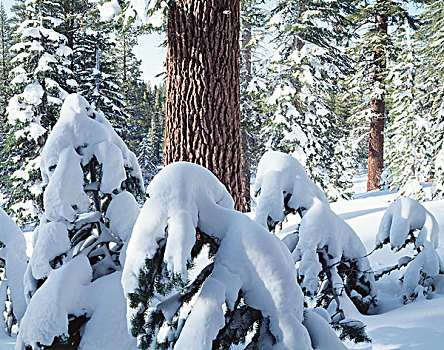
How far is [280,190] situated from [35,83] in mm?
14311

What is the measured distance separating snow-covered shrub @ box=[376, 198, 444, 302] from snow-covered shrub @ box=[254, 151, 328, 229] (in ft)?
2.83

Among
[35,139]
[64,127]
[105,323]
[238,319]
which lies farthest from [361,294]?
[35,139]

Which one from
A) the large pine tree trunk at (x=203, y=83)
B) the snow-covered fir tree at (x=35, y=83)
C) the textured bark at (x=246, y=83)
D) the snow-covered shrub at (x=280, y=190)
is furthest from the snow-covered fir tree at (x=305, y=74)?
the snow-covered shrub at (x=280, y=190)

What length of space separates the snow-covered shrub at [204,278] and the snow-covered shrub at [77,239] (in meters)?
0.44

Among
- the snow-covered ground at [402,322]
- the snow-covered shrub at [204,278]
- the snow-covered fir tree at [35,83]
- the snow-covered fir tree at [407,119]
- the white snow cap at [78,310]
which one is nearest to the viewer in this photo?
the snow-covered shrub at [204,278]

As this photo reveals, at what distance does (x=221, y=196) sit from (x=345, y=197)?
47.7 ft

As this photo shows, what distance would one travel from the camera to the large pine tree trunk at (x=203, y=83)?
12.5 feet

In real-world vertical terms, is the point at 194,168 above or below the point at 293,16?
below

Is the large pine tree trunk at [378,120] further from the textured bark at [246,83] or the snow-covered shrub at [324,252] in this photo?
the snow-covered shrub at [324,252]

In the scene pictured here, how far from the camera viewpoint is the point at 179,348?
3.31ft

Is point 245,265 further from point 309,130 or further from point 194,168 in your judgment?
point 309,130

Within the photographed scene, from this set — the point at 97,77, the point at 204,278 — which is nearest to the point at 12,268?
the point at 204,278

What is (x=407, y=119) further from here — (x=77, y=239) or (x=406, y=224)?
(x=77, y=239)

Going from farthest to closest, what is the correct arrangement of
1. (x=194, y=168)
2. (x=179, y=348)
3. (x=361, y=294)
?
(x=361, y=294) < (x=194, y=168) < (x=179, y=348)
